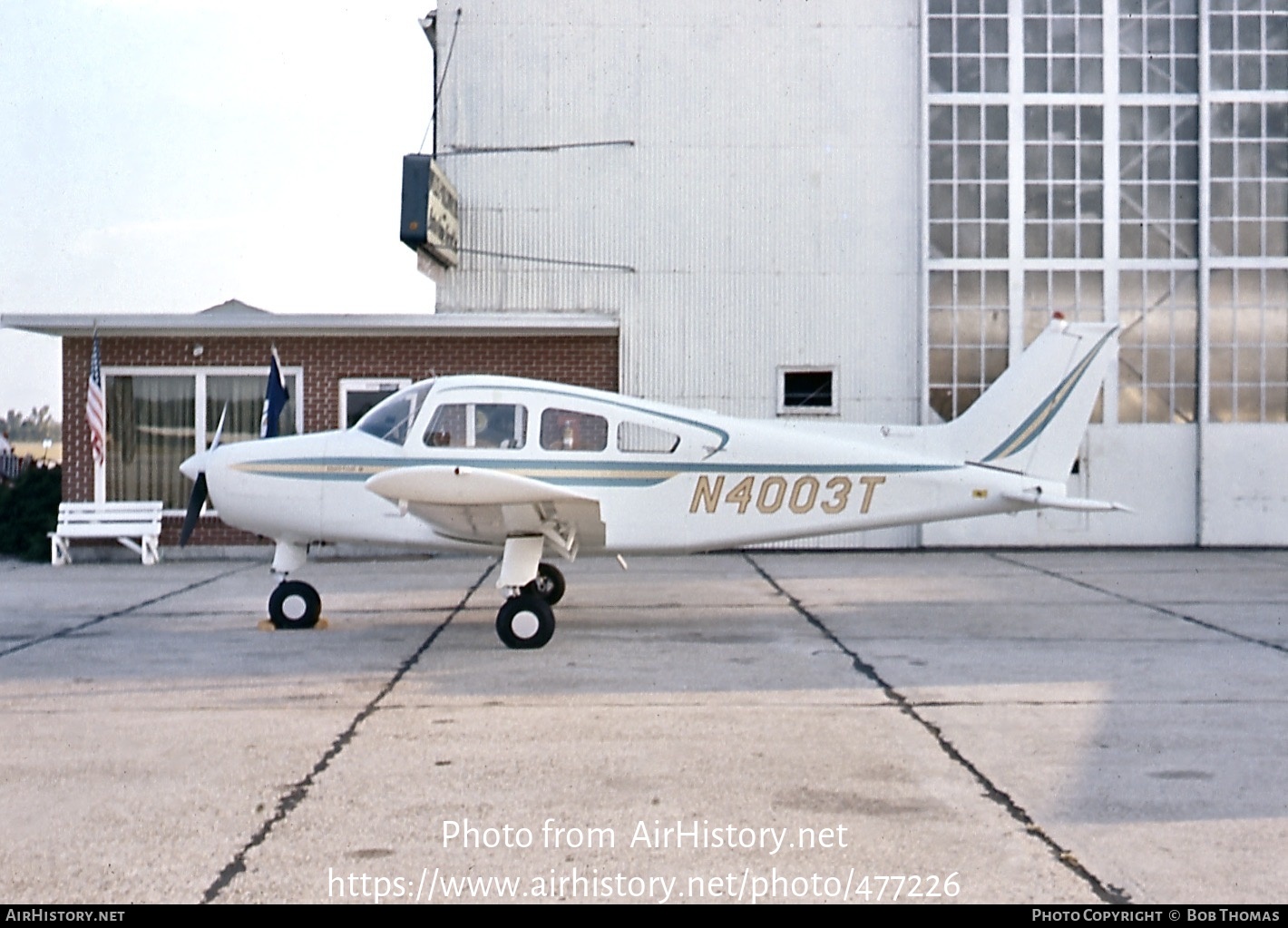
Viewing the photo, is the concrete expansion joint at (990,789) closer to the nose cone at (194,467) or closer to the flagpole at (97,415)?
the nose cone at (194,467)

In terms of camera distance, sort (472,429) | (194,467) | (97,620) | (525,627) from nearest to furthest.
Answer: (525,627)
(472,429)
(194,467)
(97,620)

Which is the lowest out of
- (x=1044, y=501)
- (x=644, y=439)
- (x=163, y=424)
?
(x=1044, y=501)

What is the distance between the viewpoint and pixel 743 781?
18.0ft

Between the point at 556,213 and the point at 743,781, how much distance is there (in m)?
13.6

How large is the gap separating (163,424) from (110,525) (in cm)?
167

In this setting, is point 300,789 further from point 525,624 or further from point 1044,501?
point 1044,501

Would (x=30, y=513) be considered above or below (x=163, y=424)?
below

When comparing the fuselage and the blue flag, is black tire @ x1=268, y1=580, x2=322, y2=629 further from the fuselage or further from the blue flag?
the blue flag

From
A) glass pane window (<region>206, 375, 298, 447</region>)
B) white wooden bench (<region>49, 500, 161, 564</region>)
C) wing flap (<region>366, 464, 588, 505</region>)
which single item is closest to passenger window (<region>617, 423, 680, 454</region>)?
wing flap (<region>366, 464, 588, 505</region>)

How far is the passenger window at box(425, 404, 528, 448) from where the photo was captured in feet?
32.4

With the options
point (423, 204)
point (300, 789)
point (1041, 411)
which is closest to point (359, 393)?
point (423, 204)

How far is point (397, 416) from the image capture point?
10.0m
